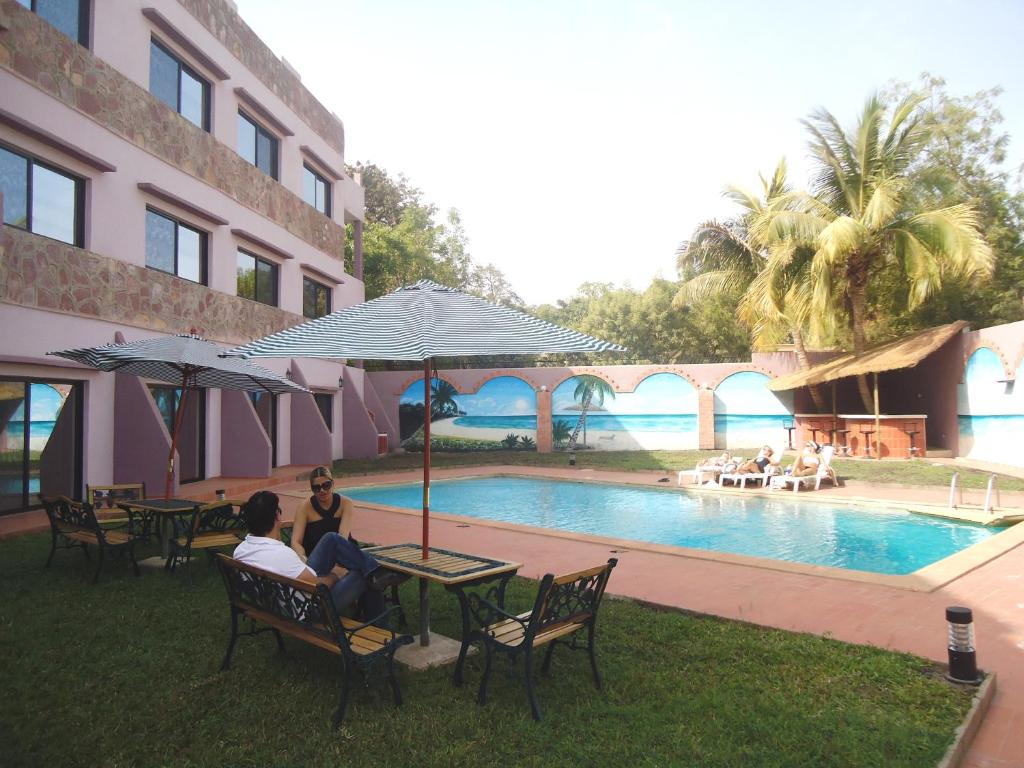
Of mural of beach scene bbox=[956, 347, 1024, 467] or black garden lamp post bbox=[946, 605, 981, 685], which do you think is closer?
black garden lamp post bbox=[946, 605, 981, 685]

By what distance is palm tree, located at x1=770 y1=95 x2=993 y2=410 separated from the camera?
18312 mm

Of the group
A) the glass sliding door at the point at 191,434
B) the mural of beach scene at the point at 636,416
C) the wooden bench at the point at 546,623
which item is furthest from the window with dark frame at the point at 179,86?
the mural of beach scene at the point at 636,416

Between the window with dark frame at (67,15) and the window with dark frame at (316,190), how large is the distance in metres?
8.08

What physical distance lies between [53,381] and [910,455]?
19.9m

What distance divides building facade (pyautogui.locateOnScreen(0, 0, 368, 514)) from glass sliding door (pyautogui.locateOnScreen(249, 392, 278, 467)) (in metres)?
0.05

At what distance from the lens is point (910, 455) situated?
18875 mm

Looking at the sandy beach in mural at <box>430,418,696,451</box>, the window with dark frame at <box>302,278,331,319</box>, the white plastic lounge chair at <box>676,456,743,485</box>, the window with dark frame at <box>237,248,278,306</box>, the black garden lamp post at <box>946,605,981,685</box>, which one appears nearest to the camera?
the black garden lamp post at <box>946,605,981,685</box>

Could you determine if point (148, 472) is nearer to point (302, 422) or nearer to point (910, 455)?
point (302, 422)

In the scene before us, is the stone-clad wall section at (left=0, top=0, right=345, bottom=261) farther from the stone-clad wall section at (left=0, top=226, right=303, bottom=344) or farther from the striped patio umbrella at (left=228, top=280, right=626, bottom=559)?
the striped patio umbrella at (left=228, top=280, right=626, bottom=559)

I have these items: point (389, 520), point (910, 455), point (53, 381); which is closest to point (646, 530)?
point (389, 520)

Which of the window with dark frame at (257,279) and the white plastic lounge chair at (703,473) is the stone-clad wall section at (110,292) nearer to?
the window with dark frame at (257,279)

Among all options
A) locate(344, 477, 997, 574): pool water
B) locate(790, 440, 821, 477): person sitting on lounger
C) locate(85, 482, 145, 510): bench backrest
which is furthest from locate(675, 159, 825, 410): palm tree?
locate(85, 482, 145, 510): bench backrest

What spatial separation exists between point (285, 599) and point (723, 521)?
29.7ft

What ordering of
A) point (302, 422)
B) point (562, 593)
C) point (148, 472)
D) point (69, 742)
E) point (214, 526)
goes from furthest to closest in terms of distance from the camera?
point (302, 422), point (148, 472), point (214, 526), point (562, 593), point (69, 742)
